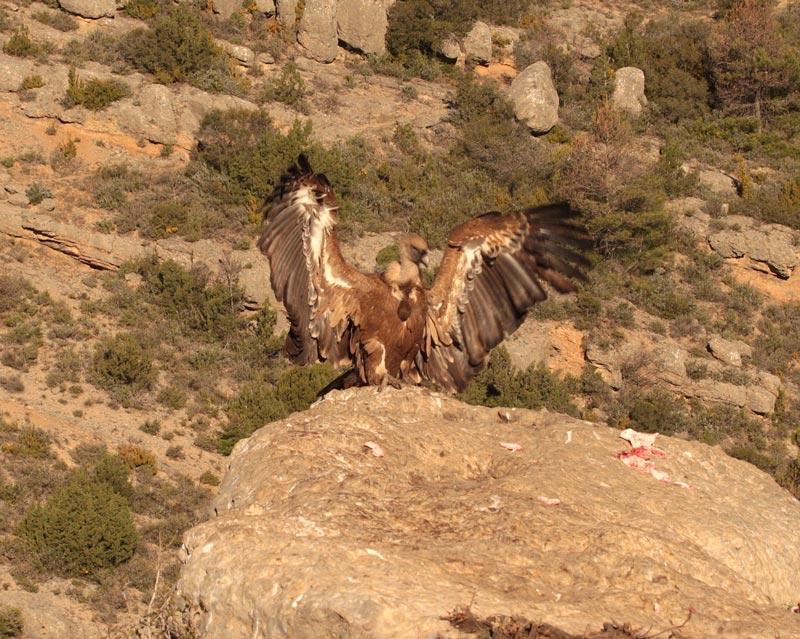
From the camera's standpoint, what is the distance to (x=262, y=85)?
114ft

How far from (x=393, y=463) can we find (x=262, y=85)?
92.7 ft

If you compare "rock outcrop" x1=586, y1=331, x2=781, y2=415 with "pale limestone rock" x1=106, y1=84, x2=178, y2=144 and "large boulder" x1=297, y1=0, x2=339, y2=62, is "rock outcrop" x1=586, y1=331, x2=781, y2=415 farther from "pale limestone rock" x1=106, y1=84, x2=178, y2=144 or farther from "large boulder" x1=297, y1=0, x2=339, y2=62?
"large boulder" x1=297, y1=0, x2=339, y2=62

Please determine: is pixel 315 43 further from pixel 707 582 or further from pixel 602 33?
pixel 707 582

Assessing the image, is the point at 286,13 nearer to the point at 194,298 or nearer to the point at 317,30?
the point at 317,30

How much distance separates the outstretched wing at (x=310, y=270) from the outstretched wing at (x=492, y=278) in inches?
32.5

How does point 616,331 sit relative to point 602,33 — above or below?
below

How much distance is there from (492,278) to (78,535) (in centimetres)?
843

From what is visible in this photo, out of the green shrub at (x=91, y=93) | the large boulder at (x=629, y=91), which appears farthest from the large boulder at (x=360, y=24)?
the green shrub at (x=91, y=93)

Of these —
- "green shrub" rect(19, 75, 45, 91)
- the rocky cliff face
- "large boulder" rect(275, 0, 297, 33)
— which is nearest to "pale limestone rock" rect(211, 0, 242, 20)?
"large boulder" rect(275, 0, 297, 33)

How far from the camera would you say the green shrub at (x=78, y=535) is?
15.5 m

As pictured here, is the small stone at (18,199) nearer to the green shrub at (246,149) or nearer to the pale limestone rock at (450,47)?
the green shrub at (246,149)

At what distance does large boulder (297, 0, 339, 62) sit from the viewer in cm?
3781

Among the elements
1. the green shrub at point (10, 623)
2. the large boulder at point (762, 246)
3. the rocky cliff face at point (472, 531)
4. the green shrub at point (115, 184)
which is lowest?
the green shrub at point (10, 623)

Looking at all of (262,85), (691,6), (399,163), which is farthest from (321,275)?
(691,6)
